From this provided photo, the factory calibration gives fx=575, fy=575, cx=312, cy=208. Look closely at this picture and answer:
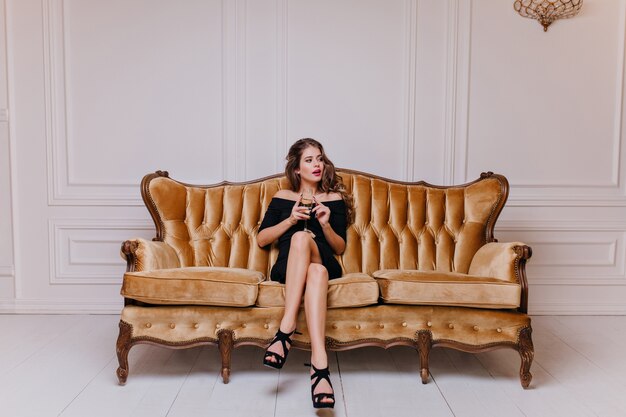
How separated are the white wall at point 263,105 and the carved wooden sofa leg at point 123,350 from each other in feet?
4.68

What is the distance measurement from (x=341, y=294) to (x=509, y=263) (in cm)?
80

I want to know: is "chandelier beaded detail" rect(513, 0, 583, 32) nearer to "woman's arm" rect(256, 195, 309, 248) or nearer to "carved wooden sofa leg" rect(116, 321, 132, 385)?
"woman's arm" rect(256, 195, 309, 248)

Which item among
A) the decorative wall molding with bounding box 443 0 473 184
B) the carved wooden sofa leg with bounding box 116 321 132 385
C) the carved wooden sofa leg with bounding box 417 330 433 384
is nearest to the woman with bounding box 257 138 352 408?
the carved wooden sofa leg with bounding box 417 330 433 384

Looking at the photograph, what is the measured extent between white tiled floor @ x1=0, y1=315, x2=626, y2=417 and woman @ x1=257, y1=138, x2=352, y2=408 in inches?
7.6

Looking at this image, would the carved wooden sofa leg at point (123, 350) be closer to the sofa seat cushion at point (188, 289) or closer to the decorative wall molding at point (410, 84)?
the sofa seat cushion at point (188, 289)

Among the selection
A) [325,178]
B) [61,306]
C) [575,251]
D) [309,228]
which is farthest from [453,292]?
[61,306]

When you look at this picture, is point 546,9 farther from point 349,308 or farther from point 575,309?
point 349,308

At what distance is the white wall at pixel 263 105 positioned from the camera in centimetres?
382

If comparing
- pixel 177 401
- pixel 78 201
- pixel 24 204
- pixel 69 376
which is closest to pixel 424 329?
pixel 177 401

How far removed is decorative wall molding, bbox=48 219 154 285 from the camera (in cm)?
389

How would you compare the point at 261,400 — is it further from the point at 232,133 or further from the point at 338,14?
the point at 338,14

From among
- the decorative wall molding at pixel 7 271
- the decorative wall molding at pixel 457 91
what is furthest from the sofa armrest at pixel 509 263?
the decorative wall molding at pixel 7 271

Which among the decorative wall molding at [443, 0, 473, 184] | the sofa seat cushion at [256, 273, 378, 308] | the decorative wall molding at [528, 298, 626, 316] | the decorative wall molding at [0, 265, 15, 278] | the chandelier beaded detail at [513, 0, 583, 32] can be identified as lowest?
the decorative wall molding at [528, 298, 626, 316]

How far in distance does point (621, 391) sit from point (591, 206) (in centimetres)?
178
